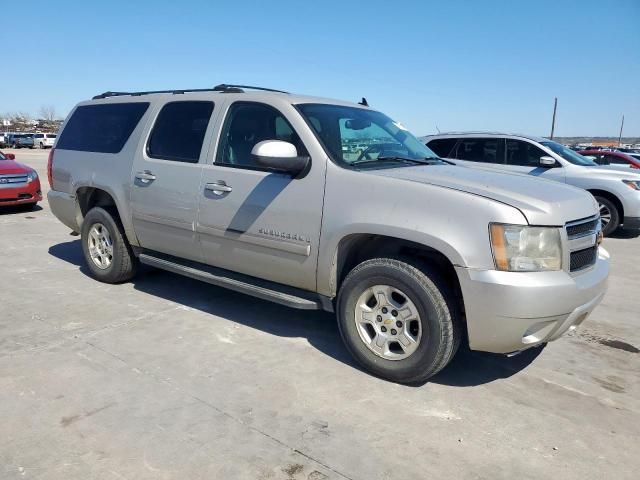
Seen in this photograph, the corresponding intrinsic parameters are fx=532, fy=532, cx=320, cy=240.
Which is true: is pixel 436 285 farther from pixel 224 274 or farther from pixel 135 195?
pixel 135 195

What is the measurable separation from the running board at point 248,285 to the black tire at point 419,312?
35 centimetres

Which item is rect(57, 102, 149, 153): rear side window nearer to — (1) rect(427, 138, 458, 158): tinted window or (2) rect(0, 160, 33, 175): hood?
(2) rect(0, 160, 33, 175): hood

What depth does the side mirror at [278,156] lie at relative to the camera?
11.8 feet

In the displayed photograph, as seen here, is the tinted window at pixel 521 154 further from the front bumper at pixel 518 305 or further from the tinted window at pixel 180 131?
the front bumper at pixel 518 305

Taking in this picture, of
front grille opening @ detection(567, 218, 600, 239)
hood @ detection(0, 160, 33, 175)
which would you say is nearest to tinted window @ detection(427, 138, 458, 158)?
front grille opening @ detection(567, 218, 600, 239)

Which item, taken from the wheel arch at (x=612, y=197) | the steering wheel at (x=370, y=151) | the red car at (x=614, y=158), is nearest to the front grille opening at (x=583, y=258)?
the steering wheel at (x=370, y=151)

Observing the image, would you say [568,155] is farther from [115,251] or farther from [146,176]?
[115,251]

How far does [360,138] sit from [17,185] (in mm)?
8719

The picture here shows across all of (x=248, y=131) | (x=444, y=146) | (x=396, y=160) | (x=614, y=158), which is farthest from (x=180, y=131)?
(x=614, y=158)

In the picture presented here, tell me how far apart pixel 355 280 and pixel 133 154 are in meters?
2.73

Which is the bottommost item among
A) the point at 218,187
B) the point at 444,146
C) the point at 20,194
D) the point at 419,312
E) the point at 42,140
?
the point at 20,194

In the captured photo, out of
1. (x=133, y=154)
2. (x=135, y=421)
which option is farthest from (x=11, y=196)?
(x=135, y=421)

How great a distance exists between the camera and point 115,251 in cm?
540

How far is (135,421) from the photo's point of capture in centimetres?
298
